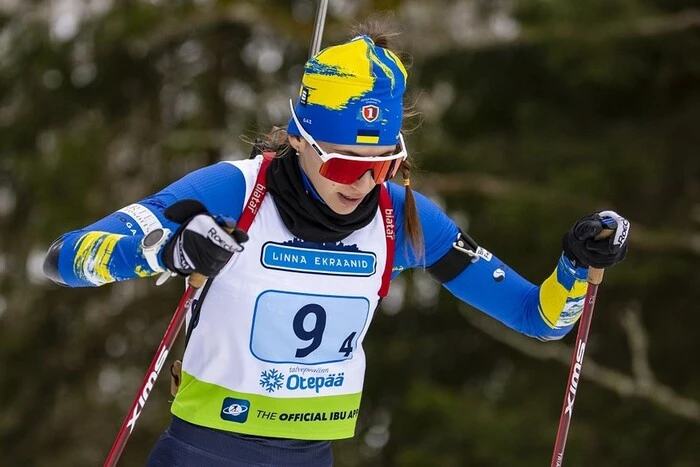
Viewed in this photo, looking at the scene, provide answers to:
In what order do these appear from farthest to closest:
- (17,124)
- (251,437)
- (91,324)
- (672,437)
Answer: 1. (91,324)
2. (17,124)
3. (672,437)
4. (251,437)

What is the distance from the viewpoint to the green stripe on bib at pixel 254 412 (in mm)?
3002

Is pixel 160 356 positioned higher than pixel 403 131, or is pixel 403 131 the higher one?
pixel 403 131

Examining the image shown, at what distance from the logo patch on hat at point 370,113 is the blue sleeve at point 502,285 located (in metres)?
0.37

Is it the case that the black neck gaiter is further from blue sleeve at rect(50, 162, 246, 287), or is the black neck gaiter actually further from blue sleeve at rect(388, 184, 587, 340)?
blue sleeve at rect(388, 184, 587, 340)

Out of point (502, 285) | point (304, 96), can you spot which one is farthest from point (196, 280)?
point (502, 285)

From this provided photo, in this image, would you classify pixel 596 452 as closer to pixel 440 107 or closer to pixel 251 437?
pixel 440 107

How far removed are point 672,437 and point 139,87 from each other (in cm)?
464

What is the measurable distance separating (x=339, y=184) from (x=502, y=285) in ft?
2.20

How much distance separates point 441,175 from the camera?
323 inches

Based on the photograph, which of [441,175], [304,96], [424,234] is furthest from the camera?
[441,175]

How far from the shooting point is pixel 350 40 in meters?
3.15

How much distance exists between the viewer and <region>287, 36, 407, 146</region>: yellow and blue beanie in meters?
2.96

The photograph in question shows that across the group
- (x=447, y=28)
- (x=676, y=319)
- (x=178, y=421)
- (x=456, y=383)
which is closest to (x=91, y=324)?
(x=456, y=383)

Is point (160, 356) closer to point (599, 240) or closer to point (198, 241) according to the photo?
point (198, 241)
